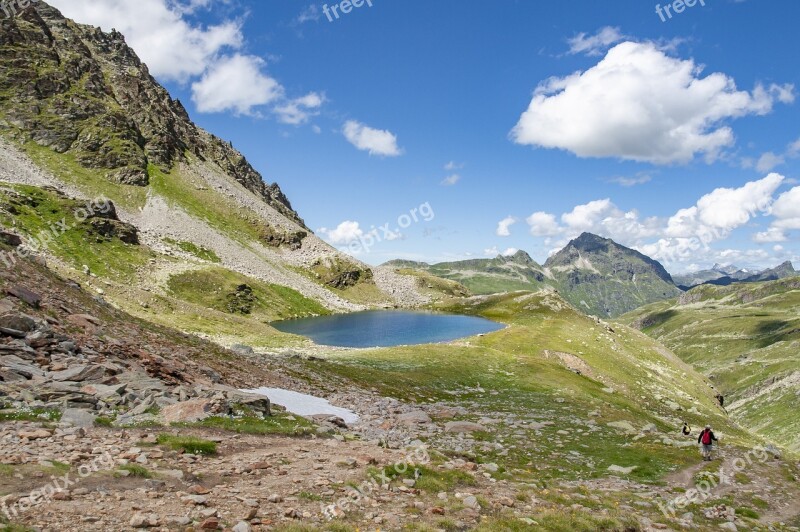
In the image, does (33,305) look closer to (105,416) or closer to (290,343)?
(105,416)

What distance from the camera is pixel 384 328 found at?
146m

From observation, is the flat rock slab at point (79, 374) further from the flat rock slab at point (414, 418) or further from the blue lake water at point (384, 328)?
the blue lake water at point (384, 328)

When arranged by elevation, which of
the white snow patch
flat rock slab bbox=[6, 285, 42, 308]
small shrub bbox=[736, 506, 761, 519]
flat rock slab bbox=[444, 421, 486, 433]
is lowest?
small shrub bbox=[736, 506, 761, 519]

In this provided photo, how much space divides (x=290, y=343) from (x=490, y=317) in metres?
Result: 124

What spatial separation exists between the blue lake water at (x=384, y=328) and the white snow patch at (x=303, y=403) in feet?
250

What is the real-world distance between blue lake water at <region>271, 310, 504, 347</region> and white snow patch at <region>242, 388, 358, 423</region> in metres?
76.2

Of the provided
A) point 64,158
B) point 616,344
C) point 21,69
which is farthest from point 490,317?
→ point 21,69

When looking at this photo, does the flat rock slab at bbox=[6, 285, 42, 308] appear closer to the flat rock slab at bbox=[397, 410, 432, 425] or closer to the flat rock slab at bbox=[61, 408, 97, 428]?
the flat rock slab at bbox=[61, 408, 97, 428]

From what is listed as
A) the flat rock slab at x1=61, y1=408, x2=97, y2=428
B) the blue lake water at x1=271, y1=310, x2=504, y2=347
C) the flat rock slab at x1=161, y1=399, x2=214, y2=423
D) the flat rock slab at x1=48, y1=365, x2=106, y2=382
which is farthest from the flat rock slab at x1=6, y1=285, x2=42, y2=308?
the blue lake water at x1=271, y1=310, x2=504, y2=347

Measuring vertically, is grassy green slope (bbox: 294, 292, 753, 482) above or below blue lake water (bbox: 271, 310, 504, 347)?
below

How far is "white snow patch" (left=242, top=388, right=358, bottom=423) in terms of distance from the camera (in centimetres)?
3066

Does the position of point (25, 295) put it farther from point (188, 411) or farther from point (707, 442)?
point (707, 442)

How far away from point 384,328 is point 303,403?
114 m

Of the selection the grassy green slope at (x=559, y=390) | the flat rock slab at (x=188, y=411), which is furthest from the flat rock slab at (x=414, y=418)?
the flat rock slab at (x=188, y=411)
